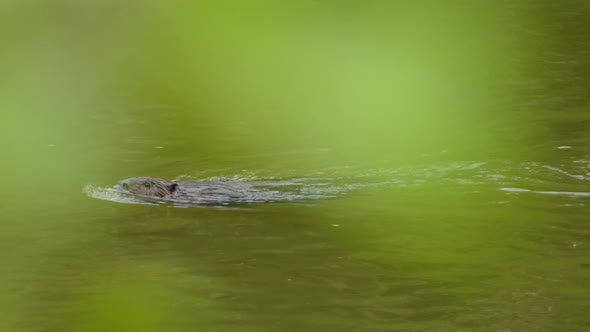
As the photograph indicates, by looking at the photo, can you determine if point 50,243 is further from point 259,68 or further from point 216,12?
point 216,12

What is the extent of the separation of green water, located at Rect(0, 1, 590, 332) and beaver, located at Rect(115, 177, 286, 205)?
0.68 feet

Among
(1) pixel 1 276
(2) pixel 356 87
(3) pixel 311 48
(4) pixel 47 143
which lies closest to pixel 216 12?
(3) pixel 311 48

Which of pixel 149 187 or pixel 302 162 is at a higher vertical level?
pixel 302 162

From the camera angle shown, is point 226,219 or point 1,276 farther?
point 226,219

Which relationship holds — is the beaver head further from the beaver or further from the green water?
the green water

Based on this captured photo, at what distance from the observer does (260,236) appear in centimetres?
901

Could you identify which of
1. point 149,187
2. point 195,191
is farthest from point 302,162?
point 149,187

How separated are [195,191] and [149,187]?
0.39 meters

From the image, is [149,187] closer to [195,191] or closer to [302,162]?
[195,191]

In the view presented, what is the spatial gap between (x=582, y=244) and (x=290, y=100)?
22.3 ft

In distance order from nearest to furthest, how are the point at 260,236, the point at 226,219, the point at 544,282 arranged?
1. the point at 544,282
2. the point at 260,236
3. the point at 226,219

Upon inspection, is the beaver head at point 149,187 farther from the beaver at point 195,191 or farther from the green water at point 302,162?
the green water at point 302,162

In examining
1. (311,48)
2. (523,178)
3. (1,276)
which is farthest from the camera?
(311,48)

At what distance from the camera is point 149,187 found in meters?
10.4
